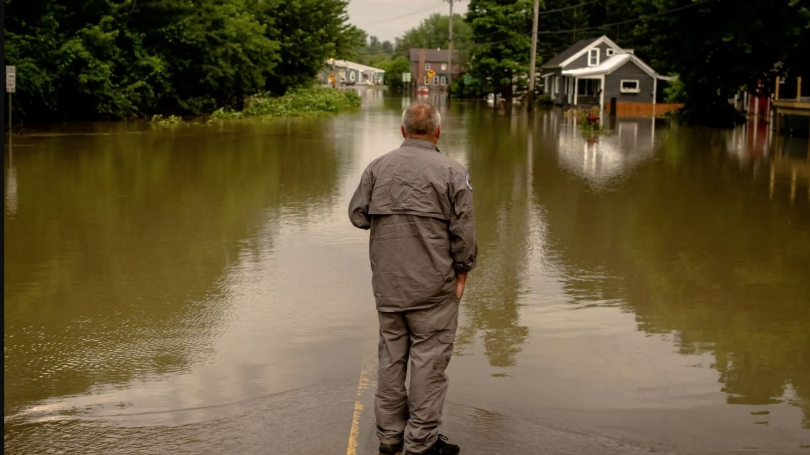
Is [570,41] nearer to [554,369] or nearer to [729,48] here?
[729,48]

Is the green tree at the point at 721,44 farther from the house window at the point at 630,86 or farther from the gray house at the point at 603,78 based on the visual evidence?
the house window at the point at 630,86

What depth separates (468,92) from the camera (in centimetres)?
→ 9319

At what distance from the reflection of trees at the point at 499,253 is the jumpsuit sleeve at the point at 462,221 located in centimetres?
204

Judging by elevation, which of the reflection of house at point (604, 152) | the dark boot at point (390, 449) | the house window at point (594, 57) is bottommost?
the dark boot at point (390, 449)

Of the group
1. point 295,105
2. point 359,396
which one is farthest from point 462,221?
point 295,105

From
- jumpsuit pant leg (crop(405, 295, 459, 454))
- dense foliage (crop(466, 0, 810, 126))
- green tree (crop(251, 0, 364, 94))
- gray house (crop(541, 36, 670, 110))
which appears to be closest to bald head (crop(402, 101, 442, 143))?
jumpsuit pant leg (crop(405, 295, 459, 454))

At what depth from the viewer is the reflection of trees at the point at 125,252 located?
7031 mm

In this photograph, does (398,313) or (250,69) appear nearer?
(398,313)

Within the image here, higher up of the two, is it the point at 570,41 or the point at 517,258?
the point at 570,41

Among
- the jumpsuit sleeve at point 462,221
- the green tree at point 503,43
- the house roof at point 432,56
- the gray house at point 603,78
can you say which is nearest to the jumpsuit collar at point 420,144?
the jumpsuit sleeve at point 462,221

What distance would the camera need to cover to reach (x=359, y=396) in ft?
20.0

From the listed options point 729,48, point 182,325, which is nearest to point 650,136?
point 729,48

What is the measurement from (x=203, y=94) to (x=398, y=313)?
1701 inches

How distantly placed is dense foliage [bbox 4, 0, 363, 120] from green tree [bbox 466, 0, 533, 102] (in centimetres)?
2887
